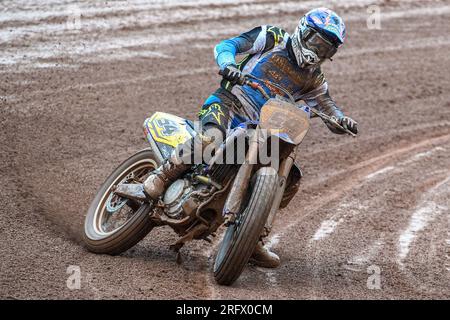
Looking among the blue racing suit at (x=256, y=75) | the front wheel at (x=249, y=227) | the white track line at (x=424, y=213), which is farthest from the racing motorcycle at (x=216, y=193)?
the white track line at (x=424, y=213)

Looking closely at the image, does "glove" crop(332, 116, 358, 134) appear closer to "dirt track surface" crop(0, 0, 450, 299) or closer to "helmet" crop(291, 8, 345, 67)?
"helmet" crop(291, 8, 345, 67)

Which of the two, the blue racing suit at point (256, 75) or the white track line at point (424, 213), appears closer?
the blue racing suit at point (256, 75)

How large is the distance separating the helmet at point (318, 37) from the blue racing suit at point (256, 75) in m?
0.17

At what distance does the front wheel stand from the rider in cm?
77

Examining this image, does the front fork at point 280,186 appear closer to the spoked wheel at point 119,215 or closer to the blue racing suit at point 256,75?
the blue racing suit at point 256,75

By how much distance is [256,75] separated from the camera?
6.48 metres

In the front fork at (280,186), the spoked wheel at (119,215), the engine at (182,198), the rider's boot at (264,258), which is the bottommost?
the rider's boot at (264,258)

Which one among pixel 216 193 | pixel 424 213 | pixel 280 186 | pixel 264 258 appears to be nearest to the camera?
pixel 280 186

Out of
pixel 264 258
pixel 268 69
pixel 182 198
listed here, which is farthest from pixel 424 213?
pixel 182 198

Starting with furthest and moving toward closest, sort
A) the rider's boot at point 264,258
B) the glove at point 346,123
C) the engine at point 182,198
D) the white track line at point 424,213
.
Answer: the white track line at point 424,213 → the rider's boot at point 264,258 → the glove at point 346,123 → the engine at point 182,198

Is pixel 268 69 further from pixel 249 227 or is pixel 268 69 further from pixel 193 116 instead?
pixel 193 116

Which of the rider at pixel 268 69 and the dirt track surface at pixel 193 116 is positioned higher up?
the rider at pixel 268 69

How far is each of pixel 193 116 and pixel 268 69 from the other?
15.1 feet

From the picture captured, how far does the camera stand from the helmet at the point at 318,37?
6.18 metres
